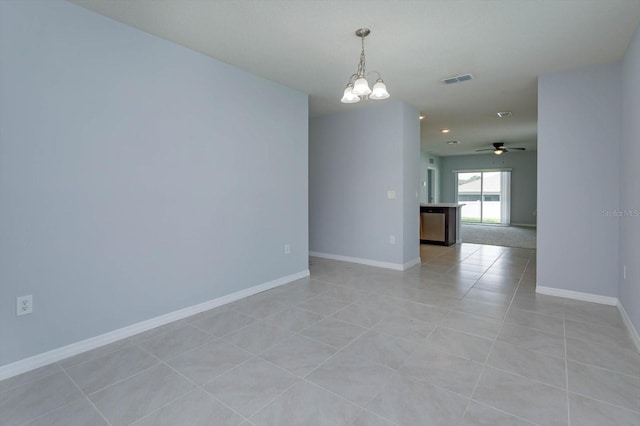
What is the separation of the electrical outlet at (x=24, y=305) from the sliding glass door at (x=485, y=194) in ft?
38.4

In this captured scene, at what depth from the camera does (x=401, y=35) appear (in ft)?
8.93

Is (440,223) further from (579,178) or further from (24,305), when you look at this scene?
(24,305)

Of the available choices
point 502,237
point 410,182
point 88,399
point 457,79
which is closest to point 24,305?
point 88,399

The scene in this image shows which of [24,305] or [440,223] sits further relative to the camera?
[440,223]

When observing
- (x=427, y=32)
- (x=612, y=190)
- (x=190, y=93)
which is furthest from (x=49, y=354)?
(x=612, y=190)

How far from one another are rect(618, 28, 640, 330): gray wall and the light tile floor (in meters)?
0.33

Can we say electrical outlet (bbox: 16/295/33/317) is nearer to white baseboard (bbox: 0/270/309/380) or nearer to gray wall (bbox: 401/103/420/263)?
white baseboard (bbox: 0/270/309/380)

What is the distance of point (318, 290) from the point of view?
3.83 metres

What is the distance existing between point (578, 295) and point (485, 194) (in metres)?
8.82

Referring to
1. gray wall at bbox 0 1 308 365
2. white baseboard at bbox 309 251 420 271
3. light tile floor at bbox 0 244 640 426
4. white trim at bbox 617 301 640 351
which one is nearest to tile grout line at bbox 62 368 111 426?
light tile floor at bbox 0 244 640 426

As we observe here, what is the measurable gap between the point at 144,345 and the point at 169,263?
71 cm

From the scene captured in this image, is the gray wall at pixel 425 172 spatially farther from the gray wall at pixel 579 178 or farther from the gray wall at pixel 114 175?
the gray wall at pixel 114 175

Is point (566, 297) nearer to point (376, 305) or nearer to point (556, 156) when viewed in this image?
point (556, 156)

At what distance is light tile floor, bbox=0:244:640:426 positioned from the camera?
170cm
